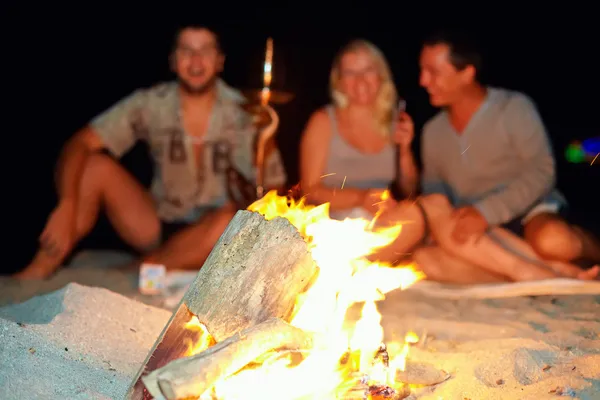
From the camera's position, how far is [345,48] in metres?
4.45

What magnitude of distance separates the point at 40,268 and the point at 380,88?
105 inches

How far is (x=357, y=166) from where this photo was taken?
15.1ft

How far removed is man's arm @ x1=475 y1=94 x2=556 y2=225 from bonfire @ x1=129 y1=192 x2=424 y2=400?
1990 millimetres

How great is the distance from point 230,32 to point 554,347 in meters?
4.77

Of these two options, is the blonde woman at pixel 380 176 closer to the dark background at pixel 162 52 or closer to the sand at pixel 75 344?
the dark background at pixel 162 52

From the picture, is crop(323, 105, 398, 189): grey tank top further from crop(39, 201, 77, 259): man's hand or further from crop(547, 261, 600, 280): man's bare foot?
crop(39, 201, 77, 259): man's hand

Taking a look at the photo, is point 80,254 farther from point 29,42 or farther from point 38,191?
point 29,42

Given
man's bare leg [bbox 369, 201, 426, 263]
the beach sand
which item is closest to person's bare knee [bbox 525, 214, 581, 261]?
the beach sand

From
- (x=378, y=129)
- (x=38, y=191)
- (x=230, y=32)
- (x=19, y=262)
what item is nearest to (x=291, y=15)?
(x=230, y=32)

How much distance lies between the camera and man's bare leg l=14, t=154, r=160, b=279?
14.4 feet

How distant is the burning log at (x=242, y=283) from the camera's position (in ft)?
6.99

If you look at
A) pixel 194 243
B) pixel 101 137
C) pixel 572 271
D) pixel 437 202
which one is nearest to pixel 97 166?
pixel 101 137

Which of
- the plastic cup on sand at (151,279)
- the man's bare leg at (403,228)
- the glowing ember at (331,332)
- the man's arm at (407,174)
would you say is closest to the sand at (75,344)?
the glowing ember at (331,332)

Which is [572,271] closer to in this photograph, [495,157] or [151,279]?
[495,157]
